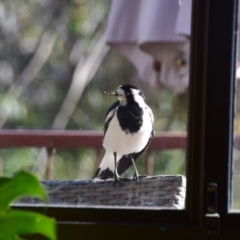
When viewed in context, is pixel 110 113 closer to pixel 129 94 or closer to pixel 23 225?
pixel 129 94

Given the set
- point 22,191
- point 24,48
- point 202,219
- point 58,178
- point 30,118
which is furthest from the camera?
point 24,48

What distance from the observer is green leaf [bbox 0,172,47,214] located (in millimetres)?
953

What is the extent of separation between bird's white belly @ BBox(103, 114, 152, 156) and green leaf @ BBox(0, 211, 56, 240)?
63 centimetres

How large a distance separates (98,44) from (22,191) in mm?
737

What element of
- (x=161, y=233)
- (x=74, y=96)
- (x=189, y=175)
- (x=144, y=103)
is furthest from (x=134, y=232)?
(x=74, y=96)

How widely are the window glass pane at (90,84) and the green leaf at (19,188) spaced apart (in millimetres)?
489

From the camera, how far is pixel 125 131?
1583 mm

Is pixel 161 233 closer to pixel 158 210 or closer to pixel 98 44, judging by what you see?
pixel 158 210

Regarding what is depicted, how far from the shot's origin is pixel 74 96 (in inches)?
65.1

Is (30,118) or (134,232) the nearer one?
(134,232)

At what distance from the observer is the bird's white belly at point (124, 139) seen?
155 centimetres

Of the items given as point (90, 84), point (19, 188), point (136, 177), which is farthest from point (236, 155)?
point (19, 188)

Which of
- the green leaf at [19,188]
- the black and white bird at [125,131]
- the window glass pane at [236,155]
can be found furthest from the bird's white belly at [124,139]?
the green leaf at [19,188]

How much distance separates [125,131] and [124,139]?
2 cm
